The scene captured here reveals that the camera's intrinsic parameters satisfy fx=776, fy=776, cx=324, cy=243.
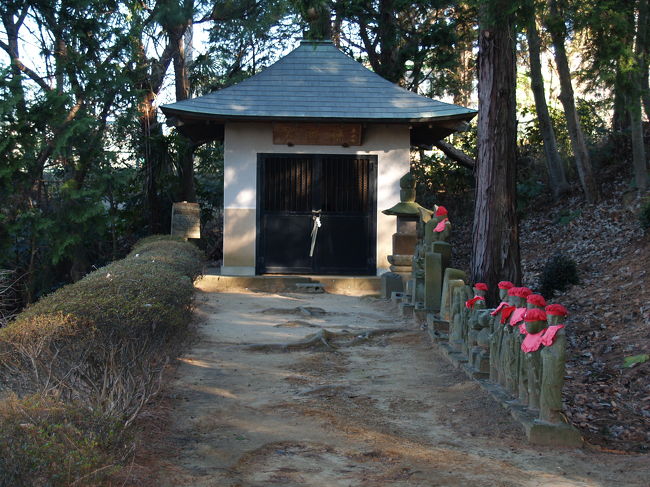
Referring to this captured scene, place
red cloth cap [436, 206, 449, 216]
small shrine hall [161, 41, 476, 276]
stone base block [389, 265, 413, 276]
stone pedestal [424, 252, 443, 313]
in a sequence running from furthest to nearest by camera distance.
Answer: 1. small shrine hall [161, 41, 476, 276]
2. stone base block [389, 265, 413, 276]
3. red cloth cap [436, 206, 449, 216]
4. stone pedestal [424, 252, 443, 313]

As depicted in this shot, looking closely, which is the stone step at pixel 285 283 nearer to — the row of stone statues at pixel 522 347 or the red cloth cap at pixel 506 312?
the row of stone statues at pixel 522 347

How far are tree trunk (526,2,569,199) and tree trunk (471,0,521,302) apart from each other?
862 cm

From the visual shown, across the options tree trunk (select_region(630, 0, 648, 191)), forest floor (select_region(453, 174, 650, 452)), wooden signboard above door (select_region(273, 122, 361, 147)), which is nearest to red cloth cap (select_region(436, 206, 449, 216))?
forest floor (select_region(453, 174, 650, 452))

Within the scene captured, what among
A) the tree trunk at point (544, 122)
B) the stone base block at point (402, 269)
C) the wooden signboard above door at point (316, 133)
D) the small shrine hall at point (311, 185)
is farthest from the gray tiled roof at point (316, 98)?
the tree trunk at point (544, 122)

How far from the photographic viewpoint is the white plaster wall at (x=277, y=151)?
620 inches

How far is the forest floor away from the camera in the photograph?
290 inches

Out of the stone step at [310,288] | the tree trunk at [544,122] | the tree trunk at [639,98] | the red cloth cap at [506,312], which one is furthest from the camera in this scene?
the tree trunk at [544,122]

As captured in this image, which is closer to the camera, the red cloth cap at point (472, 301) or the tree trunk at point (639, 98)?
the red cloth cap at point (472, 301)

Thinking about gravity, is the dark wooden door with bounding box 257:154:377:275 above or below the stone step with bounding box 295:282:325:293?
above

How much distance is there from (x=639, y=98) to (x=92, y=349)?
12030mm

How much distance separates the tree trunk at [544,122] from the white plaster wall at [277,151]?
512 centimetres

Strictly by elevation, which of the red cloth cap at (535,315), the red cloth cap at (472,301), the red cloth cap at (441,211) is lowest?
the red cloth cap at (472,301)

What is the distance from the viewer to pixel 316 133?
15.6 meters

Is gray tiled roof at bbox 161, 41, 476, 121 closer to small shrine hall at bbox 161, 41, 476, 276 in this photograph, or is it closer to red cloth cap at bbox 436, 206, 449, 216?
small shrine hall at bbox 161, 41, 476, 276
